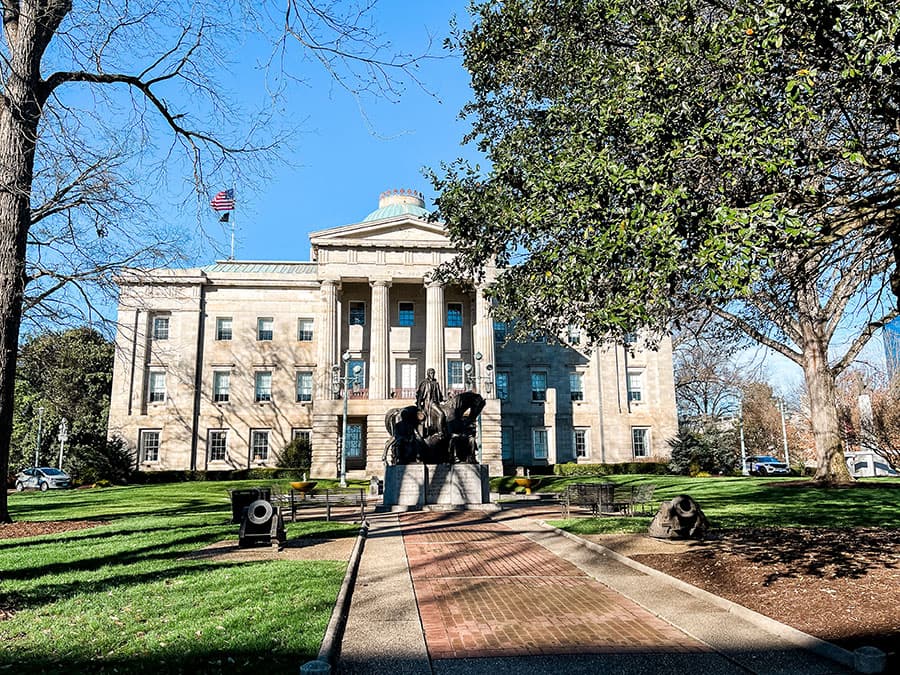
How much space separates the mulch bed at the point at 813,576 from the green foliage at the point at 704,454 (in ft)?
105

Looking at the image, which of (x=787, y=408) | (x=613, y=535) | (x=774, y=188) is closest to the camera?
(x=774, y=188)

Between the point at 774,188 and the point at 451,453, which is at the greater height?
the point at 774,188

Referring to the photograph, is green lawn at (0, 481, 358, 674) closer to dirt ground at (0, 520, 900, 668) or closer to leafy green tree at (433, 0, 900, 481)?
dirt ground at (0, 520, 900, 668)

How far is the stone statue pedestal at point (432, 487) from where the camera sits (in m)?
21.6

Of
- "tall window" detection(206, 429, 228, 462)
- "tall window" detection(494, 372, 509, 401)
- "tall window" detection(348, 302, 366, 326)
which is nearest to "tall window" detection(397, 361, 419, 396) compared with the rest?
"tall window" detection(348, 302, 366, 326)

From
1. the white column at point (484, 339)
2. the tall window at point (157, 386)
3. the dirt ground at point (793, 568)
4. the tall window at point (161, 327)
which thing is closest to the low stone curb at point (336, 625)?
the dirt ground at point (793, 568)

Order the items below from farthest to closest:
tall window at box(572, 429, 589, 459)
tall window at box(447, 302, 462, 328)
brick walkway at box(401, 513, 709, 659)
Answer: tall window at box(572, 429, 589, 459) < tall window at box(447, 302, 462, 328) < brick walkway at box(401, 513, 709, 659)

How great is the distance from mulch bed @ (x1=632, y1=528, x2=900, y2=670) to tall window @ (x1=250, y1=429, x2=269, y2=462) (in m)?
43.2

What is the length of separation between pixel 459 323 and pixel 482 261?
37989 mm

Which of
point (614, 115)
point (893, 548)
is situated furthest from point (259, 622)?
point (893, 548)

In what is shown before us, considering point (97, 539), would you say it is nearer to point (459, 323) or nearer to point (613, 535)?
point (613, 535)

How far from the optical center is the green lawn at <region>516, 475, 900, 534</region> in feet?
52.6

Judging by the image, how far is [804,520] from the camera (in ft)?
54.1

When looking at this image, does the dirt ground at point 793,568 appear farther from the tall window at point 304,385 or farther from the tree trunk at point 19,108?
the tall window at point 304,385
